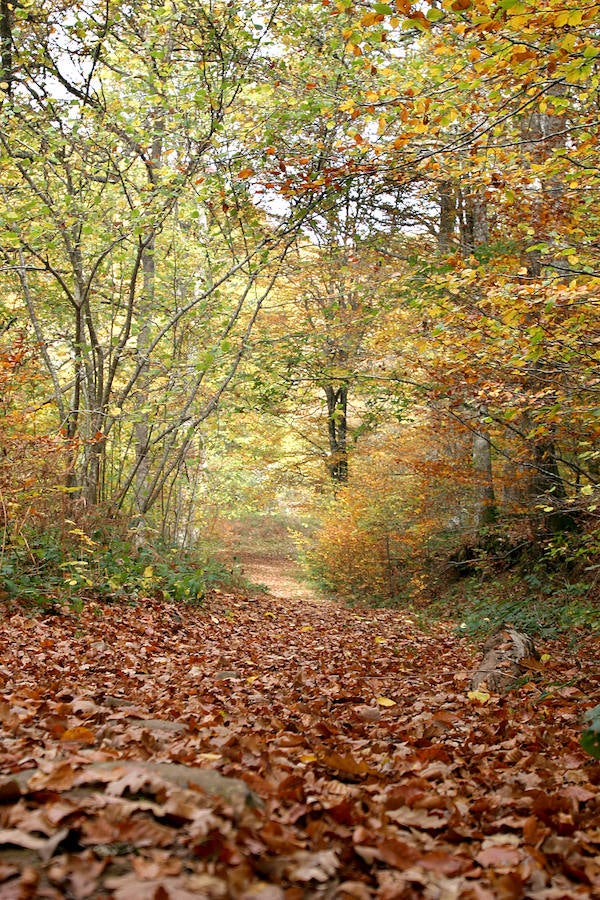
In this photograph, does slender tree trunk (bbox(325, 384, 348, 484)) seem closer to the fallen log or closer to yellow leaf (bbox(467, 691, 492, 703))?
the fallen log

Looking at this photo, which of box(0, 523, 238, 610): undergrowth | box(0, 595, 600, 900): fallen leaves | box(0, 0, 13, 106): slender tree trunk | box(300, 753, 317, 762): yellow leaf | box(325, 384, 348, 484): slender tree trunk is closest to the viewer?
box(0, 595, 600, 900): fallen leaves

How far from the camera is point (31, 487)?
719 centimetres

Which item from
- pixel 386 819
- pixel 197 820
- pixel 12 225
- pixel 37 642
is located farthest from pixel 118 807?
pixel 12 225

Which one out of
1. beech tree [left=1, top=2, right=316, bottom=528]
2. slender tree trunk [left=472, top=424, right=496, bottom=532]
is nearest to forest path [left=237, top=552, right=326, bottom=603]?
slender tree trunk [left=472, top=424, right=496, bottom=532]

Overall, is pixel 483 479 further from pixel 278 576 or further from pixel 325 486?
pixel 278 576

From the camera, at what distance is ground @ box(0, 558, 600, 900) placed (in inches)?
75.5

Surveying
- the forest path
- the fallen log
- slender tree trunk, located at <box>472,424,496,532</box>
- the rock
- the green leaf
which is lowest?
the forest path

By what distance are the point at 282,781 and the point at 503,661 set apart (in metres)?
3.77

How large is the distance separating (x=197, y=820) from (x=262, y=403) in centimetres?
1211

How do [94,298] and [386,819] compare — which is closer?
[386,819]

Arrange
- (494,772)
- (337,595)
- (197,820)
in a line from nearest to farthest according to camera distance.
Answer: (197,820)
(494,772)
(337,595)

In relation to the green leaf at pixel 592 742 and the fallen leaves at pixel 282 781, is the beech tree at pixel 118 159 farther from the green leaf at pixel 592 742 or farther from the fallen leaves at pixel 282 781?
the green leaf at pixel 592 742

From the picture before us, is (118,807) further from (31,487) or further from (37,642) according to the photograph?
(31,487)

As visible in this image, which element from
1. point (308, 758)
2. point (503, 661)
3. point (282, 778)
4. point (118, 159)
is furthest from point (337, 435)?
point (282, 778)
